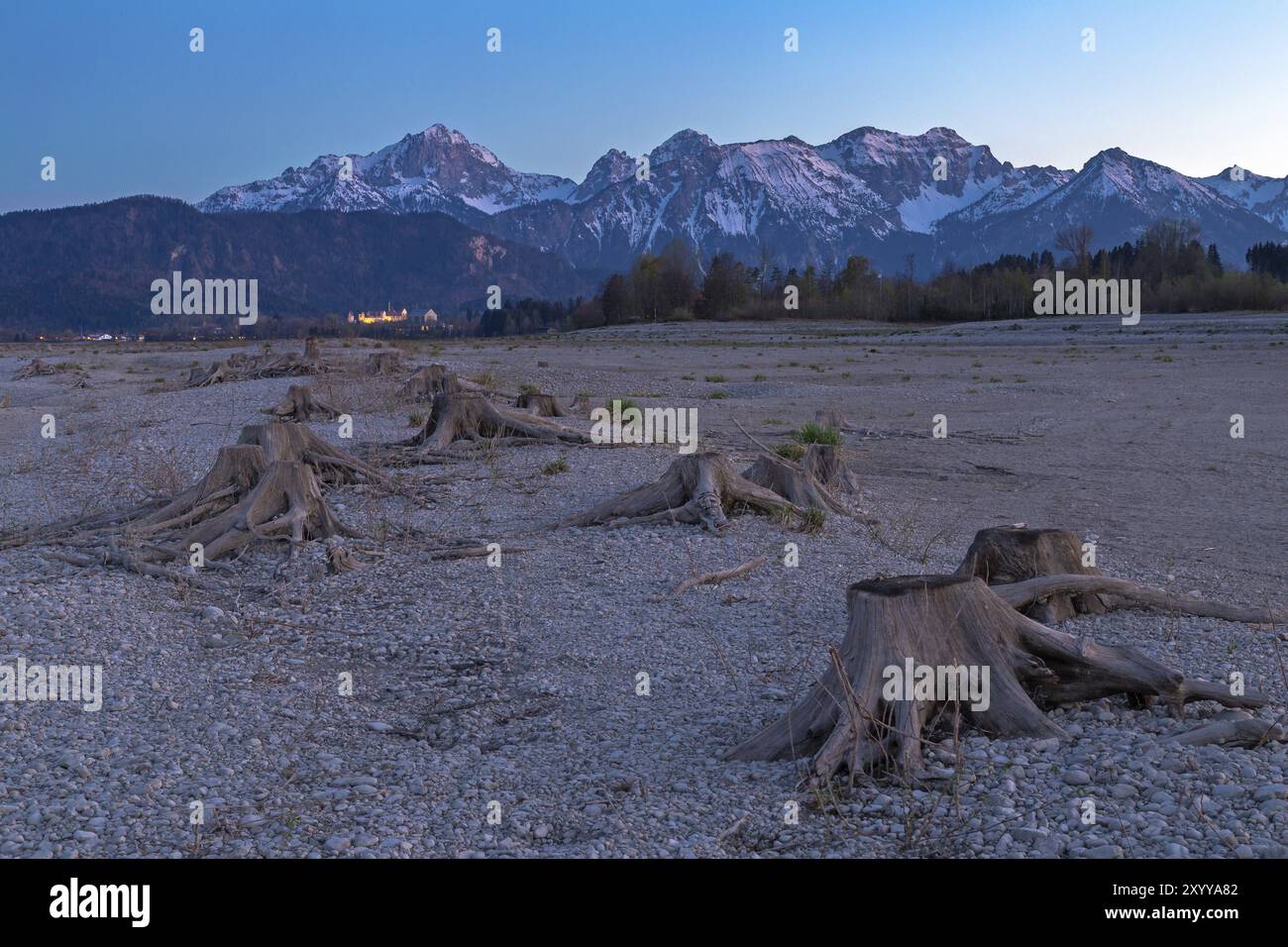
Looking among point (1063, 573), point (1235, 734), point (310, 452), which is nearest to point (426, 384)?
point (310, 452)

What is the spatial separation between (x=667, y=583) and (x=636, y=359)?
35.7 metres

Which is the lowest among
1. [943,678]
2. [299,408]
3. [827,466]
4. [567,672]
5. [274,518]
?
[567,672]

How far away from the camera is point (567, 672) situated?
21.4 ft

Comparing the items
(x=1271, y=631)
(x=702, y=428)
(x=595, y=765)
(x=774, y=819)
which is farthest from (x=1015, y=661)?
(x=702, y=428)

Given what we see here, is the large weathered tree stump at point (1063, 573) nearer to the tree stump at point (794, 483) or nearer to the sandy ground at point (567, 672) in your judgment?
the sandy ground at point (567, 672)

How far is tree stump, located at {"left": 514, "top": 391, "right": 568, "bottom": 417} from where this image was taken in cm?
1773

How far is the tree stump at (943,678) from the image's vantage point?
4.87 meters

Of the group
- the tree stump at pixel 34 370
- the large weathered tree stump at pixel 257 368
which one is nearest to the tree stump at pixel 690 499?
the large weathered tree stump at pixel 257 368

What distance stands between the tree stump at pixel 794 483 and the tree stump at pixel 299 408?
32.9 ft

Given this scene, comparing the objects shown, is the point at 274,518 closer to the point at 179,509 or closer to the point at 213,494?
the point at 213,494

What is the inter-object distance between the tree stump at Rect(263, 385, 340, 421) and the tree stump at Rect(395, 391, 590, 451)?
4614 mm

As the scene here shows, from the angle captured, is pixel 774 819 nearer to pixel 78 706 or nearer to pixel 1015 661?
pixel 1015 661

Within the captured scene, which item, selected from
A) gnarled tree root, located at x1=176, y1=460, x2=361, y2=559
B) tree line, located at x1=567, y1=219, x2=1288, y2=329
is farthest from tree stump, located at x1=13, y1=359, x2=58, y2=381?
tree line, located at x1=567, y1=219, x2=1288, y2=329

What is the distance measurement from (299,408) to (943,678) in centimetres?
1568
